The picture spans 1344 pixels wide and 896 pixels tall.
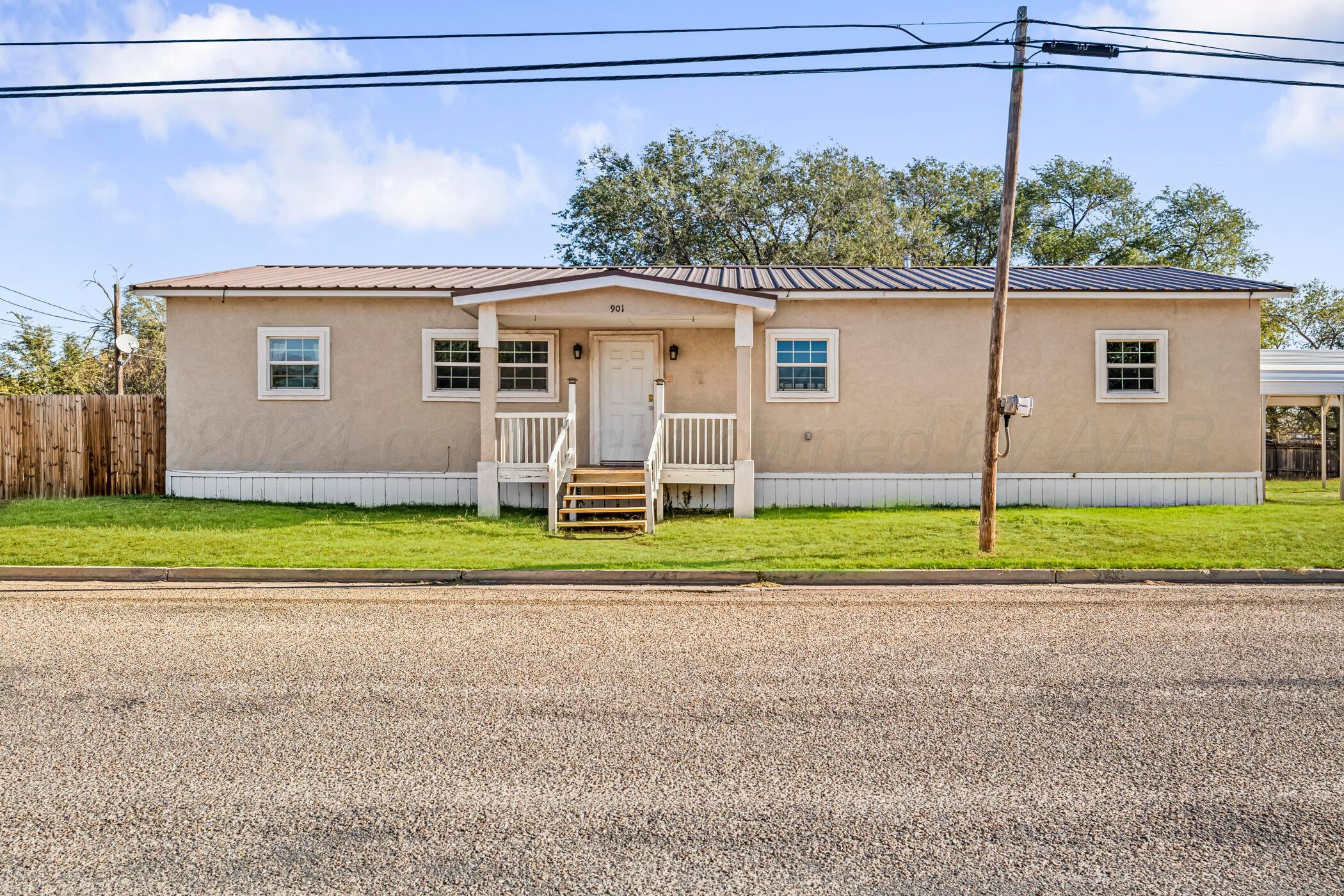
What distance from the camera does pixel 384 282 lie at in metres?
15.2

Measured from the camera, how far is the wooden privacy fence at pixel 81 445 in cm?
1513

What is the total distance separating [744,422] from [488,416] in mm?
3842

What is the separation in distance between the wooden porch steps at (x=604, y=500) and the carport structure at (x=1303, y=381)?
10.9 m

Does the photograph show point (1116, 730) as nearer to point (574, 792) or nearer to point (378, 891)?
point (574, 792)

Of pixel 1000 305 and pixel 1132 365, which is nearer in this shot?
pixel 1000 305

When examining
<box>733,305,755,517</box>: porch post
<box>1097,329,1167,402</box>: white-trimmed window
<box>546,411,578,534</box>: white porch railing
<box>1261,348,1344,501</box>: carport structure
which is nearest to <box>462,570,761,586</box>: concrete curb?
<box>546,411,578,534</box>: white porch railing

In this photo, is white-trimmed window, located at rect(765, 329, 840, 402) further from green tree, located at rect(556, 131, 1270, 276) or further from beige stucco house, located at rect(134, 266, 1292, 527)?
green tree, located at rect(556, 131, 1270, 276)

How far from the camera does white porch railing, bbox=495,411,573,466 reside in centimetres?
1357

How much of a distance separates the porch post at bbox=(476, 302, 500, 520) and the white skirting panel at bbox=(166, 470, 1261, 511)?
152cm

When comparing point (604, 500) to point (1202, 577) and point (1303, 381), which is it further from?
point (1303, 381)

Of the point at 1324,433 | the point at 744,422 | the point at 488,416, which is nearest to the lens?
the point at 488,416

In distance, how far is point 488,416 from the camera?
13.1 meters

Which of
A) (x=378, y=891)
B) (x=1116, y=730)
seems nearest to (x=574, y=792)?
(x=378, y=891)

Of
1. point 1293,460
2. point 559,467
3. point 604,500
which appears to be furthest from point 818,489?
point 1293,460
